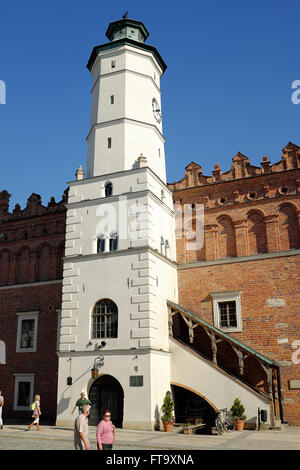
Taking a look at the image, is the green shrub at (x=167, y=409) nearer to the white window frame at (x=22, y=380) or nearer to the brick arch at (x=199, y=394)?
the brick arch at (x=199, y=394)

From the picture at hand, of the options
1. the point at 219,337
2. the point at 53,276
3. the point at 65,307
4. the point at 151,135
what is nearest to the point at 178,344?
the point at 219,337

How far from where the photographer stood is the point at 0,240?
91.0ft

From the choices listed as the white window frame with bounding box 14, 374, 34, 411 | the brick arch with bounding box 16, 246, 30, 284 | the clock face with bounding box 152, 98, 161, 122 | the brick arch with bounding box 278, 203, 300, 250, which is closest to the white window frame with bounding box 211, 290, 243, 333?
the brick arch with bounding box 278, 203, 300, 250

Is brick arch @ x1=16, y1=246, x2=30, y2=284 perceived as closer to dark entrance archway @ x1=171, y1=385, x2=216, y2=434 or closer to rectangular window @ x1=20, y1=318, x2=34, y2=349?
rectangular window @ x1=20, y1=318, x2=34, y2=349

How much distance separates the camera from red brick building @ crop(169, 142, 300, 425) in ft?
67.6

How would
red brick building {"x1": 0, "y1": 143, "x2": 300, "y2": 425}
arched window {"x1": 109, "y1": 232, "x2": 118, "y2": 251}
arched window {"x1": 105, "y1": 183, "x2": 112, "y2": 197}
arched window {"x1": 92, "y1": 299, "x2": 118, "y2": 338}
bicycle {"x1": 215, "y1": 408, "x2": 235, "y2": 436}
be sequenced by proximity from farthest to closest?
arched window {"x1": 105, "y1": 183, "x2": 112, "y2": 197} → arched window {"x1": 109, "y1": 232, "x2": 118, "y2": 251} → red brick building {"x1": 0, "y1": 143, "x2": 300, "y2": 425} → arched window {"x1": 92, "y1": 299, "x2": 118, "y2": 338} → bicycle {"x1": 215, "y1": 408, "x2": 235, "y2": 436}

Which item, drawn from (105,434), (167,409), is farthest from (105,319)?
(105,434)

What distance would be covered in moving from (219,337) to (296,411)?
4.39m

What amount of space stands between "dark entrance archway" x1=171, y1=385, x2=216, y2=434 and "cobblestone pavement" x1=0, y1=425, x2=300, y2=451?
3549 millimetres

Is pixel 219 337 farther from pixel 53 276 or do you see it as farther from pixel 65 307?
pixel 53 276

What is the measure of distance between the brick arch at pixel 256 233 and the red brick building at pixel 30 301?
33.8 feet

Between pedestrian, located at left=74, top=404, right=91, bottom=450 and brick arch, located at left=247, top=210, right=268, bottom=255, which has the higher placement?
brick arch, located at left=247, top=210, right=268, bottom=255
